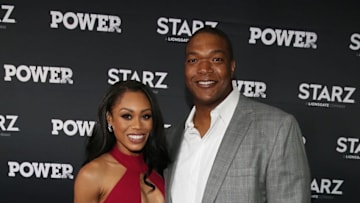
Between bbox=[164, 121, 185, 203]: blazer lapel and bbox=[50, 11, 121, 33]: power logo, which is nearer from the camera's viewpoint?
bbox=[164, 121, 185, 203]: blazer lapel

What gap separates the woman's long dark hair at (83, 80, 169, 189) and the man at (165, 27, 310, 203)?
6cm

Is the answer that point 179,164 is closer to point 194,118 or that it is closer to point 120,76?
point 194,118

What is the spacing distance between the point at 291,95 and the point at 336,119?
1.13ft

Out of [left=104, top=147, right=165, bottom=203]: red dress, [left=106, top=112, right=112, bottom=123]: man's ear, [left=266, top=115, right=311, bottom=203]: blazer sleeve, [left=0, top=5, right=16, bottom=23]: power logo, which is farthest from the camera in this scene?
[left=0, top=5, right=16, bottom=23]: power logo

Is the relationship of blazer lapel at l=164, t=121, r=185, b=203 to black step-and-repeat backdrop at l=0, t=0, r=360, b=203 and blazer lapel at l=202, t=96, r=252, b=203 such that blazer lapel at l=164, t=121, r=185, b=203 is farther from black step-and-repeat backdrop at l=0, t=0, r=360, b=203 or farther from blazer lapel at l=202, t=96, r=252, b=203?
black step-and-repeat backdrop at l=0, t=0, r=360, b=203

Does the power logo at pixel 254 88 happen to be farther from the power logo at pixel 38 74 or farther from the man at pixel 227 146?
the power logo at pixel 38 74

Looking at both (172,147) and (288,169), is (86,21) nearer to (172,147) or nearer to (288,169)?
(172,147)

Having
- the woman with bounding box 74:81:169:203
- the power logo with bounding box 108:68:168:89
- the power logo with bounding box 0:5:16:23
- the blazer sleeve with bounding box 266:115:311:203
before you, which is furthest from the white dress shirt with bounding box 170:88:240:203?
the power logo with bounding box 0:5:16:23

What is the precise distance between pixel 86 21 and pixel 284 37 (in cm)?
128

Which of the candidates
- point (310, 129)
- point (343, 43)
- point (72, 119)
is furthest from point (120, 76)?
point (343, 43)

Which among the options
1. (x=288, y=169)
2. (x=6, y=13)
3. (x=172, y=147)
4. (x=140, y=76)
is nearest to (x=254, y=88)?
(x=140, y=76)

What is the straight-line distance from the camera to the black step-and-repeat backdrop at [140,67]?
9.05 ft

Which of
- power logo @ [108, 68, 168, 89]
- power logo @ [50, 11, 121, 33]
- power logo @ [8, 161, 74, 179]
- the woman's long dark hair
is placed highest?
power logo @ [50, 11, 121, 33]

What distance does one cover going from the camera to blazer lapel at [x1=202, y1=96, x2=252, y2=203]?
62.1 inches
